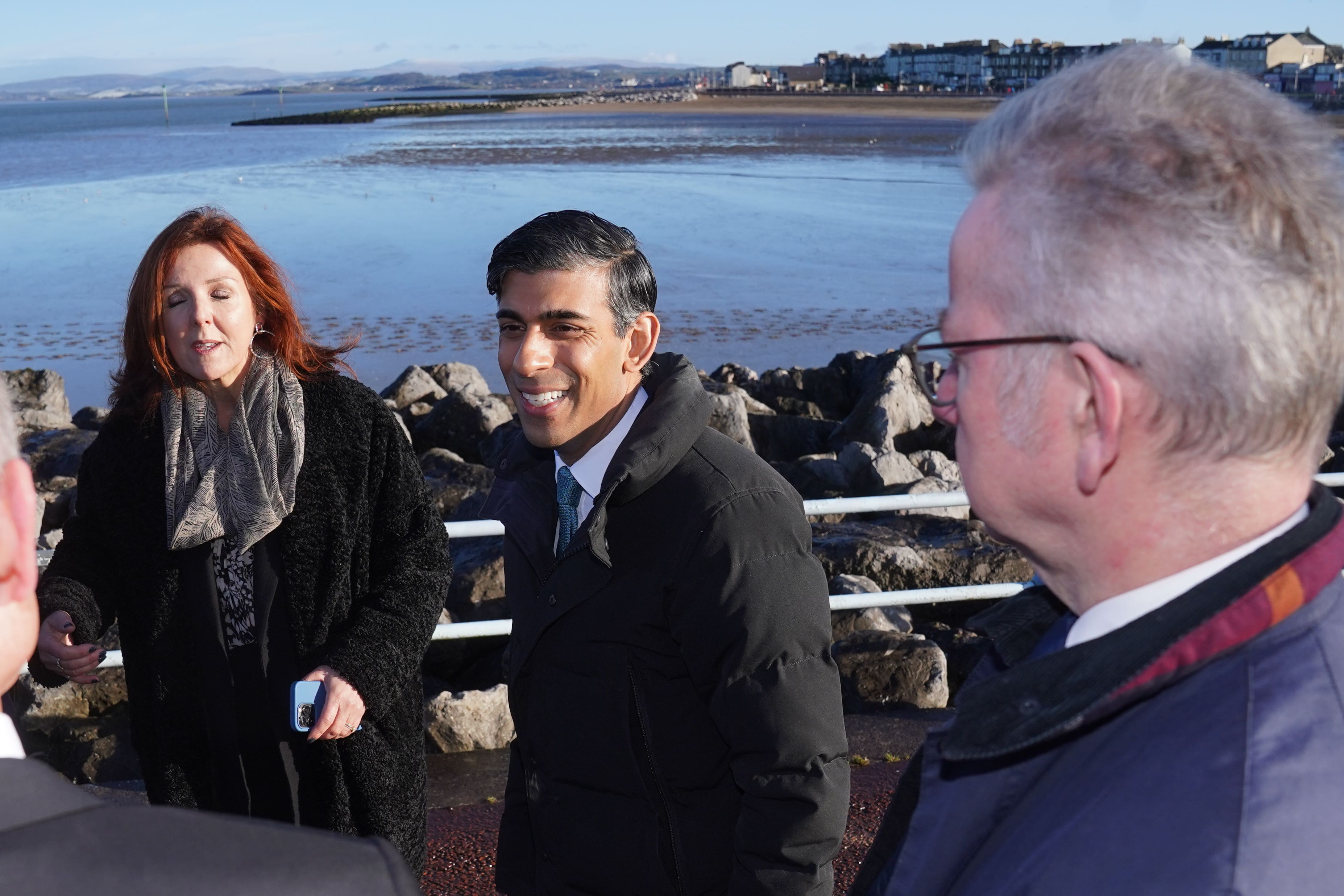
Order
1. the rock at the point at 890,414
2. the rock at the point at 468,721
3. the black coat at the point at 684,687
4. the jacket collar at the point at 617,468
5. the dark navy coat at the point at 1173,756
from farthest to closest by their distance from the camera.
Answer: the rock at the point at 890,414 → the rock at the point at 468,721 → the jacket collar at the point at 617,468 → the black coat at the point at 684,687 → the dark navy coat at the point at 1173,756

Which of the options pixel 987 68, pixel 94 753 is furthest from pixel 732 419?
pixel 987 68

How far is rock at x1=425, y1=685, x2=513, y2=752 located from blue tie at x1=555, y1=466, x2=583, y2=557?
6.65 ft

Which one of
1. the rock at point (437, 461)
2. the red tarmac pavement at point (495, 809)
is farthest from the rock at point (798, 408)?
the red tarmac pavement at point (495, 809)

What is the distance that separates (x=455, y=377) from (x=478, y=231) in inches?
515

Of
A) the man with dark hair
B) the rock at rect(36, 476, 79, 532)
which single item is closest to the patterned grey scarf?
the man with dark hair

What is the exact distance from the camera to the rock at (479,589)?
19.9 ft

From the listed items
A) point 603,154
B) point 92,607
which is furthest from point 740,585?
point 603,154

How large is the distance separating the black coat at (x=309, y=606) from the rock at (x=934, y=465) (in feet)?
20.9

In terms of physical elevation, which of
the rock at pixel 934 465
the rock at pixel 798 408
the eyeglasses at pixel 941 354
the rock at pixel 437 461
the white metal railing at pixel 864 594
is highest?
the eyeglasses at pixel 941 354

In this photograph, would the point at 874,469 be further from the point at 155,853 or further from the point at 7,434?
the point at 155,853

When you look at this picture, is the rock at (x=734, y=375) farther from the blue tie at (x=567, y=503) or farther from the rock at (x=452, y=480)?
the blue tie at (x=567, y=503)

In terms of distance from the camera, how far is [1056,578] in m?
1.41

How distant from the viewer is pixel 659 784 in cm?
226

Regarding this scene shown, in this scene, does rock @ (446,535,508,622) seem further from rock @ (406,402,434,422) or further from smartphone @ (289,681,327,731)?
rock @ (406,402,434,422)
